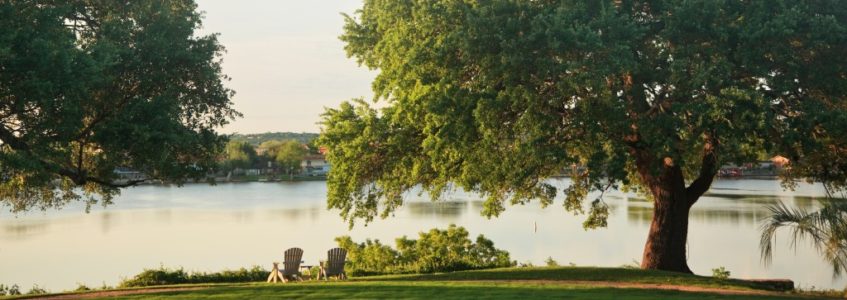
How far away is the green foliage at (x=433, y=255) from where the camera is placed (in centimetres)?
2331

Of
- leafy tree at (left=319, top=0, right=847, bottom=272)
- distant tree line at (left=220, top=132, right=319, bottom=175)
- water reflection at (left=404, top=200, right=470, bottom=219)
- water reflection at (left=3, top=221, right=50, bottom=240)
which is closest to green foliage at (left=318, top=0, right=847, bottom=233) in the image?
leafy tree at (left=319, top=0, right=847, bottom=272)

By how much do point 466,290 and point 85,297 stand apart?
6.89 meters

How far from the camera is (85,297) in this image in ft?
49.8

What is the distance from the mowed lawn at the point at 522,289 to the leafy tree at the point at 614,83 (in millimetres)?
2205

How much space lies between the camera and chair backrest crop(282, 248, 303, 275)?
19906 mm

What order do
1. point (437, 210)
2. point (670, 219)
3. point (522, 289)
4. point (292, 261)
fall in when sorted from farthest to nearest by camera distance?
point (437, 210), point (670, 219), point (292, 261), point (522, 289)

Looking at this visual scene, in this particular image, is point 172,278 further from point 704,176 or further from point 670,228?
point 704,176

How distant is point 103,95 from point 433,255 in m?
10.8

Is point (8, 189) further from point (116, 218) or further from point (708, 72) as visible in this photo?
point (116, 218)

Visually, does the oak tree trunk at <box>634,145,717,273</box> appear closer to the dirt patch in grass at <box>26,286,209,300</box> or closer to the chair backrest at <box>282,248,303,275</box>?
the chair backrest at <box>282,248,303,275</box>

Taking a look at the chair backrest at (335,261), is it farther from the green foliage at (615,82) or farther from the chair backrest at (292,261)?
the green foliage at (615,82)

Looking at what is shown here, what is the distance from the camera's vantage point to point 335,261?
20266 millimetres

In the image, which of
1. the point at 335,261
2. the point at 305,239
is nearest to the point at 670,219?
the point at 335,261

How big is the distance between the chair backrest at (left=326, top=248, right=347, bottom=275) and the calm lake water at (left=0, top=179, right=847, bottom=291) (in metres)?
12.3
